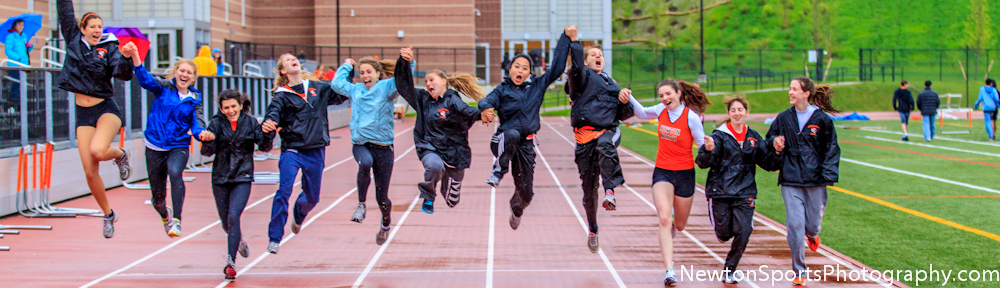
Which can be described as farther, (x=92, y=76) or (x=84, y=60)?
(x=92, y=76)

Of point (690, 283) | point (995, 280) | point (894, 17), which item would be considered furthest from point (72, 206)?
point (894, 17)

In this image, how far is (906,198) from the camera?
14188 millimetres

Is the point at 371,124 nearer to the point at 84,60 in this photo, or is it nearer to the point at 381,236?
the point at 381,236

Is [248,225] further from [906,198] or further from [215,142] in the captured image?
[906,198]

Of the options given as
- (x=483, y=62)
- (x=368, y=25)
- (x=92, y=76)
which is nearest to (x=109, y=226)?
(x=92, y=76)

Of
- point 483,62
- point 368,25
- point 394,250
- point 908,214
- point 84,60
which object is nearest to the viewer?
point 84,60

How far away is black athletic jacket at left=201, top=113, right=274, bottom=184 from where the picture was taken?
7621mm

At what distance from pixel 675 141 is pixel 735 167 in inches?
24.6

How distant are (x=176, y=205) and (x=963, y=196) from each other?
12471 millimetres

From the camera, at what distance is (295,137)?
777 cm

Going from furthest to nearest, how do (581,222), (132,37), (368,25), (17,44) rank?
1. (368,25)
2. (17,44)
3. (581,222)
4. (132,37)

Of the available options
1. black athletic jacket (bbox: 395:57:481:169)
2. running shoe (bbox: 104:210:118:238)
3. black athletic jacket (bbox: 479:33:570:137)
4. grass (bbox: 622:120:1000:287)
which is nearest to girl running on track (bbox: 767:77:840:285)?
grass (bbox: 622:120:1000:287)

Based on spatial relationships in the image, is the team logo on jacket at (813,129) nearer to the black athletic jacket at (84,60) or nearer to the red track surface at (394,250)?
the red track surface at (394,250)

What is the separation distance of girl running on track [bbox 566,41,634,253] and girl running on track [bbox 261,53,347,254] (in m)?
2.31
